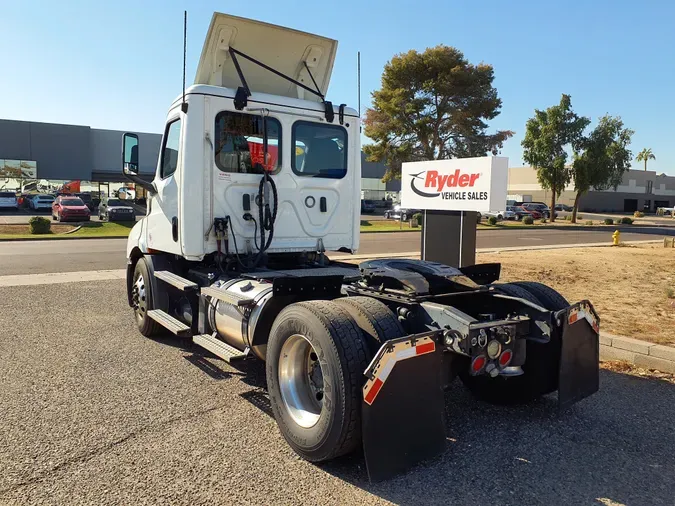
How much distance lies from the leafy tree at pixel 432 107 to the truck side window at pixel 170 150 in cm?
3781

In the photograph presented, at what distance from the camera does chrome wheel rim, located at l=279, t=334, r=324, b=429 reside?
377 cm

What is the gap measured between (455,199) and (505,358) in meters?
6.84

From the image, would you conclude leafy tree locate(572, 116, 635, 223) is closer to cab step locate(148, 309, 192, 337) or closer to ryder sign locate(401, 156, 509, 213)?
ryder sign locate(401, 156, 509, 213)

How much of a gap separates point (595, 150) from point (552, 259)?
3232 centimetres

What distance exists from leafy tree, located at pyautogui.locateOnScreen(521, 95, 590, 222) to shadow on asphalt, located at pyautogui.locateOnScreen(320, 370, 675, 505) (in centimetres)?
4231

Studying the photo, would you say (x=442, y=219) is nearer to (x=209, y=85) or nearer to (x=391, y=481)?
(x=209, y=85)

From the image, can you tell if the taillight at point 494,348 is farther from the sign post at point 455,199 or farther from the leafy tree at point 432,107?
the leafy tree at point 432,107

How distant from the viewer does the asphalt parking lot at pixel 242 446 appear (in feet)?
10.2

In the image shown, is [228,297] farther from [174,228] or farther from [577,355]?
[577,355]

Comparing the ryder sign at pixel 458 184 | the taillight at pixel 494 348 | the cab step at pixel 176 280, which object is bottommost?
the taillight at pixel 494 348

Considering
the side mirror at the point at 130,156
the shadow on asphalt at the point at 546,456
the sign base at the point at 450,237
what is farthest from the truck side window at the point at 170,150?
the sign base at the point at 450,237

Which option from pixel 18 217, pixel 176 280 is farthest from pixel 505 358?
pixel 18 217

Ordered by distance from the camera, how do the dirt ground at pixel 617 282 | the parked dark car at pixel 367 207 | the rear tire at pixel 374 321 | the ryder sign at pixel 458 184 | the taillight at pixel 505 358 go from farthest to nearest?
1. the parked dark car at pixel 367 207
2. the ryder sign at pixel 458 184
3. the dirt ground at pixel 617 282
4. the taillight at pixel 505 358
5. the rear tire at pixel 374 321

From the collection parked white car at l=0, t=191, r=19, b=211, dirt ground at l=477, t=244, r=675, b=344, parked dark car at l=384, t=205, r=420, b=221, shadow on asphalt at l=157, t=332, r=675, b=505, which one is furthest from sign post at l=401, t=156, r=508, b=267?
parked white car at l=0, t=191, r=19, b=211
